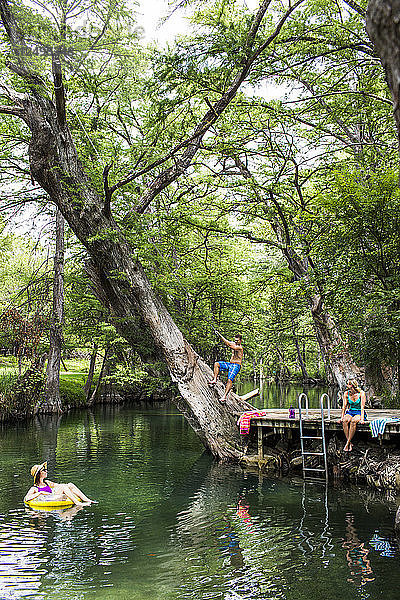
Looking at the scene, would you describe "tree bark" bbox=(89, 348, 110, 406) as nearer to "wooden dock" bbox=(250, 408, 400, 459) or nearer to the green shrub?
the green shrub

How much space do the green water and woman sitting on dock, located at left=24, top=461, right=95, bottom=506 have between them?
1.14ft

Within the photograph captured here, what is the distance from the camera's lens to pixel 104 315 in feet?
61.1

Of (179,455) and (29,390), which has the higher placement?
(29,390)

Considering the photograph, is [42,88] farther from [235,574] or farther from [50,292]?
[50,292]

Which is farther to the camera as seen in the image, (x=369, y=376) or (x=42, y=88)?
(x=369, y=376)

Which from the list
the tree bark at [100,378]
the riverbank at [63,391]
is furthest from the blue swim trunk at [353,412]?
the tree bark at [100,378]

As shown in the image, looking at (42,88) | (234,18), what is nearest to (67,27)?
(42,88)

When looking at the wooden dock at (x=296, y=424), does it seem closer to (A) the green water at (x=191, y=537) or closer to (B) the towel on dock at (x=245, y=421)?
(B) the towel on dock at (x=245, y=421)

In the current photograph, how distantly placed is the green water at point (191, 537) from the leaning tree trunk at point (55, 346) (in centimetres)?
874

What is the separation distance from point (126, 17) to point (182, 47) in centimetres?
309

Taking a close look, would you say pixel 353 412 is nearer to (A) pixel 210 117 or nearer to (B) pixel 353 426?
(B) pixel 353 426

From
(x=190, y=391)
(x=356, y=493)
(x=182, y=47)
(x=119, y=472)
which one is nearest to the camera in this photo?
(x=182, y=47)

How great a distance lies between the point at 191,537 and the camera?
27.0 feet

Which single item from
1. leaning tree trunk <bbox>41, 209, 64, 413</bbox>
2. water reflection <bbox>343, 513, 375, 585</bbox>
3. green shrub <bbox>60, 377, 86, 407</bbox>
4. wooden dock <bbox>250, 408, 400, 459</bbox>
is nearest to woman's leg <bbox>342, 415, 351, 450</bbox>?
wooden dock <bbox>250, 408, 400, 459</bbox>
